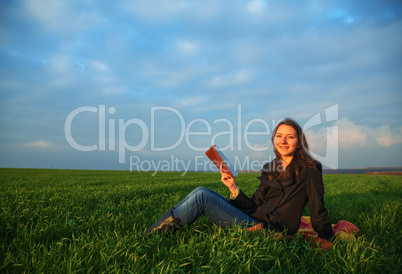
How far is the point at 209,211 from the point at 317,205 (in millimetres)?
1509

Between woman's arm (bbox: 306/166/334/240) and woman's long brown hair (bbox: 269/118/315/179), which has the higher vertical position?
woman's long brown hair (bbox: 269/118/315/179)

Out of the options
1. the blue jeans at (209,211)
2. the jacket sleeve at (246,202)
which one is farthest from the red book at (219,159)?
the jacket sleeve at (246,202)

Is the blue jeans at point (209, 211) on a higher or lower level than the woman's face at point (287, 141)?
lower

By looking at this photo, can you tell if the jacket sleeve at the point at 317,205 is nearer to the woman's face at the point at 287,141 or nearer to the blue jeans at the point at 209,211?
the woman's face at the point at 287,141

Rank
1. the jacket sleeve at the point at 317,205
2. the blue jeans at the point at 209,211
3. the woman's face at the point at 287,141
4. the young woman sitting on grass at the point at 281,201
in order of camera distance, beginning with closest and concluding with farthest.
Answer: the jacket sleeve at the point at 317,205 → the young woman sitting on grass at the point at 281,201 → the blue jeans at the point at 209,211 → the woman's face at the point at 287,141

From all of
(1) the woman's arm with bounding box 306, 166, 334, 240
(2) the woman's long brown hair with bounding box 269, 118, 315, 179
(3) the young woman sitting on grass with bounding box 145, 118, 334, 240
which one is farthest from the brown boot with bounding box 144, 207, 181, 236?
(1) the woman's arm with bounding box 306, 166, 334, 240

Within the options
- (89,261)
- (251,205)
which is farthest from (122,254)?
(251,205)

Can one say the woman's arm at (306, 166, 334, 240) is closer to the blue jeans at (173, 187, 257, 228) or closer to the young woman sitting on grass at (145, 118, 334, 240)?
the young woman sitting on grass at (145, 118, 334, 240)

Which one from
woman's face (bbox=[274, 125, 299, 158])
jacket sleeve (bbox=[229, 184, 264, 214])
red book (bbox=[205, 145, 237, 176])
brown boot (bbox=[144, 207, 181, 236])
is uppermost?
woman's face (bbox=[274, 125, 299, 158])

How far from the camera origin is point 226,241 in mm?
2816

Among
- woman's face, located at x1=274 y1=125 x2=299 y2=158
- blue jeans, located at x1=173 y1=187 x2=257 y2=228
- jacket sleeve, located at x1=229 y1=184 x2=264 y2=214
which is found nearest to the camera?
blue jeans, located at x1=173 y1=187 x2=257 y2=228

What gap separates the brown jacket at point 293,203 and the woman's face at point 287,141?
0.22 meters

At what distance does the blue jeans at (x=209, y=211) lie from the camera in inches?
129

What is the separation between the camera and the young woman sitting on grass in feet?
10.3
